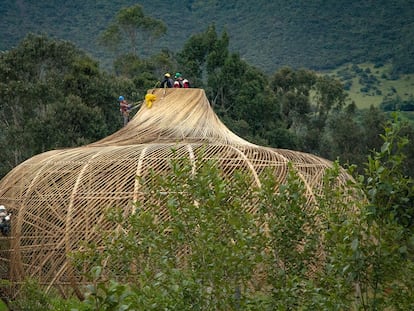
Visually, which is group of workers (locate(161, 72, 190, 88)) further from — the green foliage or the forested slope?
the forested slope

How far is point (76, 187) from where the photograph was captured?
55.3 ft

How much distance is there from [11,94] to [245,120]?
37.9ft

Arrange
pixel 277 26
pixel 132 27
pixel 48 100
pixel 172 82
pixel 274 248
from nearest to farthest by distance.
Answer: pixel 274 248 < pixel 172 82 < pixel 48 100 < pixel 132 27 < pixel 277 26

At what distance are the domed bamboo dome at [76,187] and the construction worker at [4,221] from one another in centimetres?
15

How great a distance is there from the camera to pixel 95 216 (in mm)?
16594

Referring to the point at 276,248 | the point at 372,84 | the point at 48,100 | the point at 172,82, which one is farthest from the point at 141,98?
the point at 372,84

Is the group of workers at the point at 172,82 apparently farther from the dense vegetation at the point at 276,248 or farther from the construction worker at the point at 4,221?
the dense vegetation at the point at 276,248

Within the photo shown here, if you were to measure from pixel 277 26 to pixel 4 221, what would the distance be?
57.6m

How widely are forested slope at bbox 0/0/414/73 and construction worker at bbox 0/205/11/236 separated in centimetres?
5067

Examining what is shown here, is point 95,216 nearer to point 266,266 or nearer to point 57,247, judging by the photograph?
point 57,247

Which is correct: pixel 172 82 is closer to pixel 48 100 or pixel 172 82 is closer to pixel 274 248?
pixel 48 100

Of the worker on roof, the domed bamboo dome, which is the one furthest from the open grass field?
the domed bamboo dome

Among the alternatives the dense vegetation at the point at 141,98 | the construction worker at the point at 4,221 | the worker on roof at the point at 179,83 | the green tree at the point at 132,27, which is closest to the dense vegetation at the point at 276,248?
the construction worker at the point at 4,221

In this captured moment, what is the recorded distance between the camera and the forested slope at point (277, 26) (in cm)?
6888
